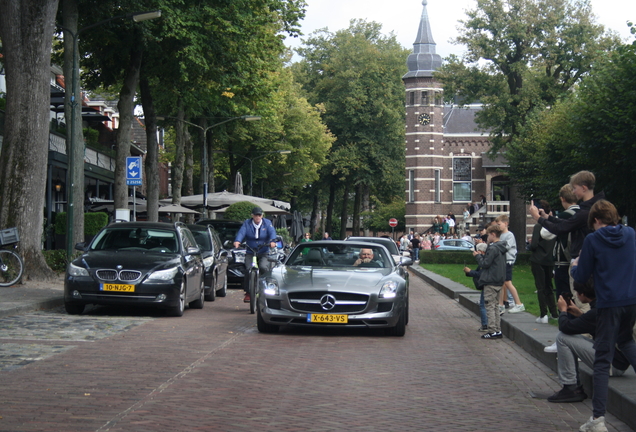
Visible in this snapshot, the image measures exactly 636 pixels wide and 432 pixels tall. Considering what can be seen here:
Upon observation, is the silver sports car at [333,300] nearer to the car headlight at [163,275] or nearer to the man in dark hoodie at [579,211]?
the car headlight at [163,275]


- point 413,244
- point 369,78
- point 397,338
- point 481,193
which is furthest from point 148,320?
point 481,193

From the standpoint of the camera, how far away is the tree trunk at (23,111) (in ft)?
59.1

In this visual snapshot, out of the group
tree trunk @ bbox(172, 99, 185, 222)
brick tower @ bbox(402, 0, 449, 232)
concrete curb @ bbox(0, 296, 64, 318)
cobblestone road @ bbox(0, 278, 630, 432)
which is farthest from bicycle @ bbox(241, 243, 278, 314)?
brick tower @ bbox(402, 0, 449, 232)

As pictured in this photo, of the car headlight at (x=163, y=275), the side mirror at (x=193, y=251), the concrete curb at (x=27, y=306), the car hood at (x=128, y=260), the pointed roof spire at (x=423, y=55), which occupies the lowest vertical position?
the concrete curb at (x=27, y=306)

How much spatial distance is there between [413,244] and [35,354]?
1739 inches

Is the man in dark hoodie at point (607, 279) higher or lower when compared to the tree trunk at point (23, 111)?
lower

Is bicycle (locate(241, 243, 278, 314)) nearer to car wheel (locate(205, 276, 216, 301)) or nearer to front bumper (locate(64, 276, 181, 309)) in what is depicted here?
front bumper (locate(64, 276, 181, 309))

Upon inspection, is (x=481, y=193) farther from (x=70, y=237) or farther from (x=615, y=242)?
(x=615, y=242)

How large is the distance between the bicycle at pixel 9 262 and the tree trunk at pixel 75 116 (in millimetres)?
2739

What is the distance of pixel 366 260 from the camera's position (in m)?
13.1

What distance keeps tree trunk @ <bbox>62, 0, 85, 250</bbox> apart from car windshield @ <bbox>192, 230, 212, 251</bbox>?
10.8ft

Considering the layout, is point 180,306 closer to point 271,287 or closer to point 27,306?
point 27,306

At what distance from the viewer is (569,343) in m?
7.26

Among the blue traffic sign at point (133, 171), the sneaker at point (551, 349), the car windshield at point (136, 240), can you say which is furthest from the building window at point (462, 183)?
the sneaker at point (551, 349)
